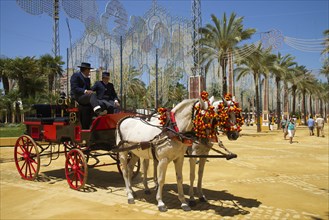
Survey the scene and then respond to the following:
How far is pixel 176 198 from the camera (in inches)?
275

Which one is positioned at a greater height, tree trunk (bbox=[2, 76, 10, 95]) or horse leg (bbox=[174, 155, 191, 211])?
tree trunk (bbox=[2, 76, 10, 95])

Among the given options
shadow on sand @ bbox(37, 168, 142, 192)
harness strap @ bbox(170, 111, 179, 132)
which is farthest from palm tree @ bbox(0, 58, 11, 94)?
harness strap @ bbox(170, 111, 179, 132)

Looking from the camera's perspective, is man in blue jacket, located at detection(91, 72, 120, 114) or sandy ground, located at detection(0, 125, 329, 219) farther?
man in blue jacket, located at detection(91, 72, 120, 114)

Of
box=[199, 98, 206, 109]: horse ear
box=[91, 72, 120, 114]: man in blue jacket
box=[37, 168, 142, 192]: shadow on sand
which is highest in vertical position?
box=[91, 72, 120, 114]: man in blue jacket

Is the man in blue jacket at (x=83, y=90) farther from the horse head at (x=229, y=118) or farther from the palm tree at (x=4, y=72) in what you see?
the palm tree at (x=4, y=72)

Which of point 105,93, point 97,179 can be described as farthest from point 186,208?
point 97,179

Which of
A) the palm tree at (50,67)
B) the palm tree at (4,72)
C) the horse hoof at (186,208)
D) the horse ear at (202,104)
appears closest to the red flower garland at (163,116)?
the horse ear at (202,104)

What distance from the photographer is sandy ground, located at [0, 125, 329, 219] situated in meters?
5.90

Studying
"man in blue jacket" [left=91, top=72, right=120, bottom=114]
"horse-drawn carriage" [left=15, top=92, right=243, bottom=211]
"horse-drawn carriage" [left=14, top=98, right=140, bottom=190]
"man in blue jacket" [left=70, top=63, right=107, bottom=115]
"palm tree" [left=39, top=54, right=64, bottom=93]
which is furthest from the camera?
"palm tree" [left=39, top=54, right=64, bottom=93]

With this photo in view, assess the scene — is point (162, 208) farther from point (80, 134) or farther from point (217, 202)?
point (80, 134)

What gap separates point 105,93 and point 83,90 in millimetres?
646

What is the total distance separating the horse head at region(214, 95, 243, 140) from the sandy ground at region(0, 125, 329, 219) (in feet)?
5.16

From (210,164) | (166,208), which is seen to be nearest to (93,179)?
(166,208)

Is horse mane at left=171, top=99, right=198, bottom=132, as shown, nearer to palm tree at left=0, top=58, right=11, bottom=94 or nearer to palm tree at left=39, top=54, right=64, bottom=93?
palm tree at left=39, top=54, right=64, bottom=93
